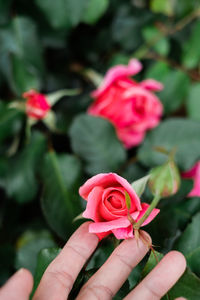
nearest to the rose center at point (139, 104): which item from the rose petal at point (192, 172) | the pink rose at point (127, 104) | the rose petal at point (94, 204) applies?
the pink rose at point (127, 104)

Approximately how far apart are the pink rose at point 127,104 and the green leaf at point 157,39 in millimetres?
106

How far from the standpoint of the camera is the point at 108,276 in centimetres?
32

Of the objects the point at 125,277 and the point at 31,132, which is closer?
the point at 125,277

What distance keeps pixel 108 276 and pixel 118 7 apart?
1.52 ft

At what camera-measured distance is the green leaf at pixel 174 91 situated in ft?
1.87

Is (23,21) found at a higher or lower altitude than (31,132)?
higher

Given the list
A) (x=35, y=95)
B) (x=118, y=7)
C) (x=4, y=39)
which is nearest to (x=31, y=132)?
(x=35, y=95)

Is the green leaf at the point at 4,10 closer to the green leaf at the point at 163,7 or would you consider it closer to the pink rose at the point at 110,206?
the green leaf at the point at 163,7

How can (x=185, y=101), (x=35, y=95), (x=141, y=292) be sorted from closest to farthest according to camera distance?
1. (x=141, y=292)
2. (x=35, y=95)
3. (x=185, y=101)

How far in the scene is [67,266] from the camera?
323 millimetres

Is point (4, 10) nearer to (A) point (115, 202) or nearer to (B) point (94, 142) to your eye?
(B) point (94, 142)

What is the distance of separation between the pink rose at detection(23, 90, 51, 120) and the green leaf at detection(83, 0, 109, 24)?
16 centimetres

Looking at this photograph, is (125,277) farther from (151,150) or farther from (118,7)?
(118,7)

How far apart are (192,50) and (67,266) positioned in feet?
1.31
